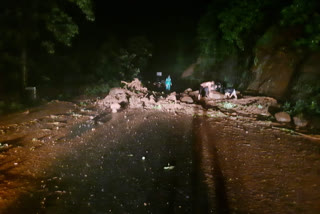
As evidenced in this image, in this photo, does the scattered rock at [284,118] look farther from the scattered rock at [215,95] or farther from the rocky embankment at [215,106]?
the scattered rock at [215,95]

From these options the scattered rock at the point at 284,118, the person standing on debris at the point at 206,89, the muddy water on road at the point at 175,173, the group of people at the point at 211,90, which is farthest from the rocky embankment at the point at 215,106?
the muddy water on road at the point at 175,173

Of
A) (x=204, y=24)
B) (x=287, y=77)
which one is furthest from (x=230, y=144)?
(x=204, y=24)

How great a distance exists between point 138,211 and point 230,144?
4.45m

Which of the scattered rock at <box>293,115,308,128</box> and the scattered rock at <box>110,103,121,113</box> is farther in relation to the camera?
the scattered rock at <box>110,103,121,113</box>

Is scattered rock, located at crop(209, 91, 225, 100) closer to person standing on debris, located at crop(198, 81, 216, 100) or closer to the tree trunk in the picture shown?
person standing on debris, located at crop(198, 81, 216, 100)

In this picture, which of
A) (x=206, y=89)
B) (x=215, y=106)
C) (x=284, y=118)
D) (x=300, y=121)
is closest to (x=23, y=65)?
(x=215, y=106)

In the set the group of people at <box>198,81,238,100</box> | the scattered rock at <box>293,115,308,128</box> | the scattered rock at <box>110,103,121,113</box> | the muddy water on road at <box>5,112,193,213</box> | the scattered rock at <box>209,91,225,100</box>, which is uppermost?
the group of people at <box>198,81,238,100</box>

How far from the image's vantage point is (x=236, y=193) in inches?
214

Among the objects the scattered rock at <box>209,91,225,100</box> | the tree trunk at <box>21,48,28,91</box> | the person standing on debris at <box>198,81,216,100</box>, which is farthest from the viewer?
the person standing on debris at <box>198,81,216,100</box>

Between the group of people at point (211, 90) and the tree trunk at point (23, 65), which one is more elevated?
the tree trunk at point (23, 65)

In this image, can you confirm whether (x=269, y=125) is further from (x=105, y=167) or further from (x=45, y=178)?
(x=45, y=178)

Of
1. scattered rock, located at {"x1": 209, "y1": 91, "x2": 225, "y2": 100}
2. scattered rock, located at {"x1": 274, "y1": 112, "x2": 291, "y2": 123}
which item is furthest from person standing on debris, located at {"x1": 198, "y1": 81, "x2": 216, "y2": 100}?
scattered rock, located at {"x1": 274, "y1": 112, "x2": 291, "y2": 123}

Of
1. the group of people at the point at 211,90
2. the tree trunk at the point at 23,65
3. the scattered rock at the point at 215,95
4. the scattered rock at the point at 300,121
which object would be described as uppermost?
the tree trunk at the point at 23,65

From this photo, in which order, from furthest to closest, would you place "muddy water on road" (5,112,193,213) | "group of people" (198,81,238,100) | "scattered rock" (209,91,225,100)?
"group of people" (198,81,238,100) → "scattered rock" (209,91,225,100) → "muddy water on road" (5,112,193,213)
